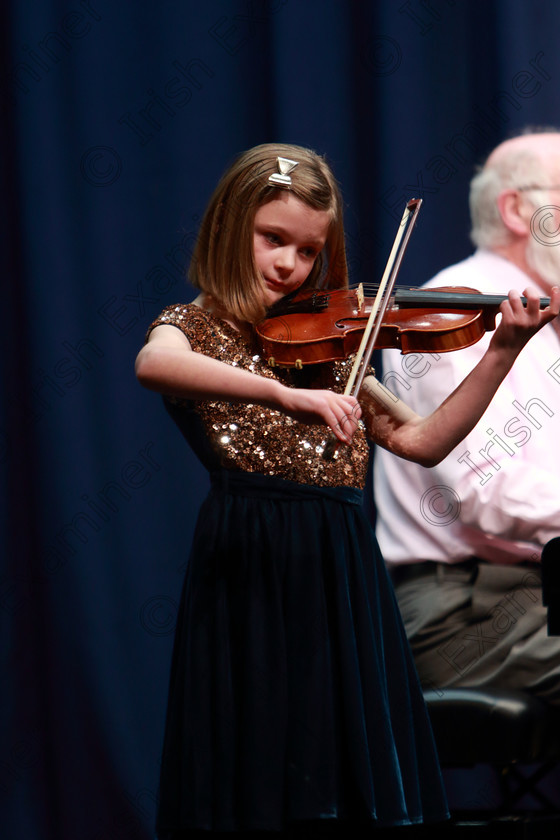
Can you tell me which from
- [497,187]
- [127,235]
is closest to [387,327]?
[497,187]

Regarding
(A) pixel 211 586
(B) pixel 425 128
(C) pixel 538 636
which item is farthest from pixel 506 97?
(A) pixel 211 586

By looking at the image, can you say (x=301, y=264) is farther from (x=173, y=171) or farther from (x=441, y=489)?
(x=173, y=171)

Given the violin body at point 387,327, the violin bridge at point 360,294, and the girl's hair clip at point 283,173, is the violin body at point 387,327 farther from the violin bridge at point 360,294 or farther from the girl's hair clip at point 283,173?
the girl's hair clip at point 283,173

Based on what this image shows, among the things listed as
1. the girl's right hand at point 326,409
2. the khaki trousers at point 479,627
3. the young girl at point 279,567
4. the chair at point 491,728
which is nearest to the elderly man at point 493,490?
the khaki trousers at point 479,627

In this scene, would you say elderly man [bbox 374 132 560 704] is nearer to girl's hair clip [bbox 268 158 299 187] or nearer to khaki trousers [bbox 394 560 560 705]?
khaki trousers [bbox 394 560 560 705]

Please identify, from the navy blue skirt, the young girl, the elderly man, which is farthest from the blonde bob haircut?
the elderly man

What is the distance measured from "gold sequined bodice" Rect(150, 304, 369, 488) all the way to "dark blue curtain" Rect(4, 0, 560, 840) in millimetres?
694

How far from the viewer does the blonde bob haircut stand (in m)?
1.15

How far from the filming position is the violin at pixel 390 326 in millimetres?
1100

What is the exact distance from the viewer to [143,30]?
1.86 m

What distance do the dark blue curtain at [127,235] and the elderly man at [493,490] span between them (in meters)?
0.07

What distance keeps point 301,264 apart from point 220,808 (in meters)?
0.62

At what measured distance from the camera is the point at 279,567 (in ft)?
3.59

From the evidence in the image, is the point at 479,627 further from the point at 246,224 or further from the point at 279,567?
the point at 246,224
